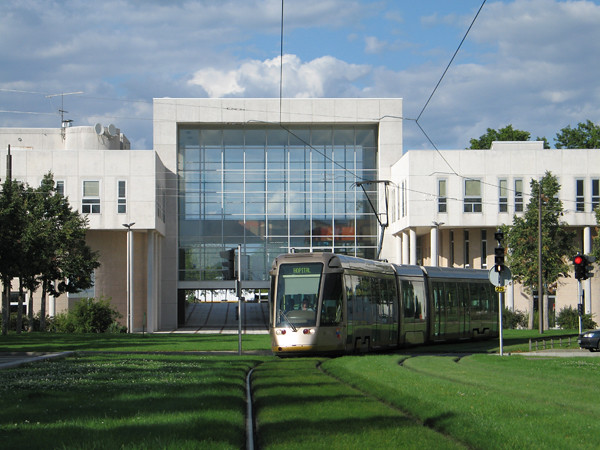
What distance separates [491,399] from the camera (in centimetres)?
1298

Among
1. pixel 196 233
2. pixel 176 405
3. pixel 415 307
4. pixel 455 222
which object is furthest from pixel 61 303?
pixel 176 405

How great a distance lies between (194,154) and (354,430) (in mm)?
63526

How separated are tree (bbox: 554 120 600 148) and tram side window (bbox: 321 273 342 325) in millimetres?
69251

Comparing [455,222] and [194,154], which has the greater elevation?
[194,154]

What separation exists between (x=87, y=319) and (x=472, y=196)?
28.3 m

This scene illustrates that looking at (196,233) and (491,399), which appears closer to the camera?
(491,399)


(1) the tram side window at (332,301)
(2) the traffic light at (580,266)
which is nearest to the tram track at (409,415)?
(1) the tram side window at (332,301)

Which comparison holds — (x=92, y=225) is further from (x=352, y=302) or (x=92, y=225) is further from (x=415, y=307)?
(x=352, y=302)

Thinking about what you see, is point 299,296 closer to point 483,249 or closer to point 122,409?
point 122,409

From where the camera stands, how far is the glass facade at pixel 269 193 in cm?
7150

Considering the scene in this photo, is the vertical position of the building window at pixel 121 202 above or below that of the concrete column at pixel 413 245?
above

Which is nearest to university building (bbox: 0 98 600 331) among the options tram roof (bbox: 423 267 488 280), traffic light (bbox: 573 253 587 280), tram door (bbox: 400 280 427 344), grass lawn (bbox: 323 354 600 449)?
tram roof (bbox: 423 267 488 280)

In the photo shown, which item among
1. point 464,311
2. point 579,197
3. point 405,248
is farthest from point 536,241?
point 464,311

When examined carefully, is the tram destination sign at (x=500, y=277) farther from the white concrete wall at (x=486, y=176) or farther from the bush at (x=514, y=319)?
the white concrete wall at (x=486, y=176)
